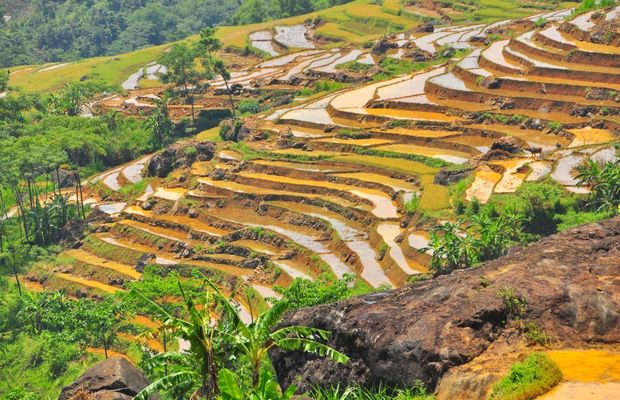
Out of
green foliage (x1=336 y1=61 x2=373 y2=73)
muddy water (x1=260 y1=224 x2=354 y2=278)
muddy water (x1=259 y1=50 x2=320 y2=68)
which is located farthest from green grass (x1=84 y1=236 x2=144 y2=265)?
muddy water (x1=259 y1=50 x2=320 y2=68)

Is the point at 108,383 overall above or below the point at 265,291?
above

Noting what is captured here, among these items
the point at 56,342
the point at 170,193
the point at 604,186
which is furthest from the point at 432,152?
the point at 56,342

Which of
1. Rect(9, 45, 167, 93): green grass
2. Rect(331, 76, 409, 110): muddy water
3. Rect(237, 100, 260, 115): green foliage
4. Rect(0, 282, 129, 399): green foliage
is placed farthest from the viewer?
Rect(9, 45, 167, 93): green grass

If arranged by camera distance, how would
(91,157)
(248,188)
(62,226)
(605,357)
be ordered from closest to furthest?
1. (605,357)
2. (248,188)
3. (62,226)
4. (91,157)

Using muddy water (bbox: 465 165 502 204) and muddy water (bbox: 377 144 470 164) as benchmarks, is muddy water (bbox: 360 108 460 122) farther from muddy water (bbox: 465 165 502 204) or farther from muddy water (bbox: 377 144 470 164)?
muddy water (bbox: 465 165 502 204)

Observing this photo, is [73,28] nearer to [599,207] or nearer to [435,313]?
[599,207]

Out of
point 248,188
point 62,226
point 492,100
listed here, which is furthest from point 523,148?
point 62,226

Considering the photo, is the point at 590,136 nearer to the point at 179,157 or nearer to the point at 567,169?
the point at 567,169
